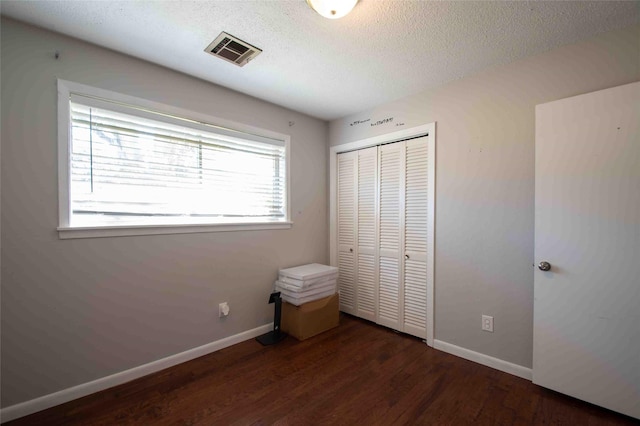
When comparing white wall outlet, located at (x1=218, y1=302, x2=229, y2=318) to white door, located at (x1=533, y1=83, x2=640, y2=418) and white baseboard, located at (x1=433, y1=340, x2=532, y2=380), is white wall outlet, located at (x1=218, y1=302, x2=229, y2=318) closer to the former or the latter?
white baseboard, located at (x1=433, y1=340, x2=532, y2=380)

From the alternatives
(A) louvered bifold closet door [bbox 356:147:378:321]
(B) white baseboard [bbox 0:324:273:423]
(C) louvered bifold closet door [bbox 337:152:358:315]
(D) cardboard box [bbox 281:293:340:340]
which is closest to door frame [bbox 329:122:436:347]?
(A) louvered bifold closet door [bbox 356:147:378:321]

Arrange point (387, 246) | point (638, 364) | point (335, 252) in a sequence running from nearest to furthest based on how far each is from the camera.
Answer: point (638, 364)
point (387, 246)
point (335, 252)

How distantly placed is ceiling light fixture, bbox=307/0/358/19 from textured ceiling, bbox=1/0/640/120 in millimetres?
119

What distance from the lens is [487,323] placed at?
2236 millimetres

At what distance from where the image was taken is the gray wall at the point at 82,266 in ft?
5.44

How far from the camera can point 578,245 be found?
1792 millimetres

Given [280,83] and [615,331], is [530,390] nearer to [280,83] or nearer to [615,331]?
[615,331]

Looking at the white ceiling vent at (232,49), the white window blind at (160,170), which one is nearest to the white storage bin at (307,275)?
the white window blind at (160,170)

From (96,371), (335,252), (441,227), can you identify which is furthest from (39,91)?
(441,227)

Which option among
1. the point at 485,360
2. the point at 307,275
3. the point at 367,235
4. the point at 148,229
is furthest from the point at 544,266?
the point at 148,229

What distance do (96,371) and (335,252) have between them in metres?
2.46

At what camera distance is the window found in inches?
73.9

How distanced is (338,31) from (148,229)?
6.63 ft

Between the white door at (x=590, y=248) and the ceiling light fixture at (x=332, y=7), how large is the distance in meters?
1.57
